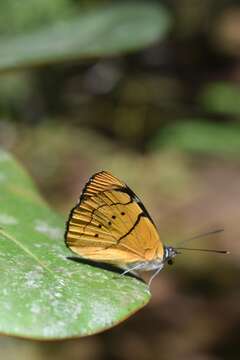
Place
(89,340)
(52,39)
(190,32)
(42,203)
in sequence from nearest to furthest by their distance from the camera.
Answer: (42,203) → (52,39) → (89,340) → (190,32)

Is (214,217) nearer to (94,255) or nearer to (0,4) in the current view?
(0,4)

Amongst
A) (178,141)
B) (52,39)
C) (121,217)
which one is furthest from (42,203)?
(178,141)

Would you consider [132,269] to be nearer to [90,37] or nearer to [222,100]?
[90,37]

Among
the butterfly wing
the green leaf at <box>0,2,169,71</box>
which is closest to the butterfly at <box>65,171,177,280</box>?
the butterfly wing

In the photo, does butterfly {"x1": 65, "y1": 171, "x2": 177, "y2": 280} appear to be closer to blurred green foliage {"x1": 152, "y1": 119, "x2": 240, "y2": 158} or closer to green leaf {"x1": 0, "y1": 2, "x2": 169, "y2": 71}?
green leaf {"x1": 0, "y1": 2, "x2": 169, "y2": 71}

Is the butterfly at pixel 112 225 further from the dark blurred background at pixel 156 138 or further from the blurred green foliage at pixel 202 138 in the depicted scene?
the blurred green foliage at pixel 202 138

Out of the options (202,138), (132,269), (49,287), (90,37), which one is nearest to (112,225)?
(132,269)
